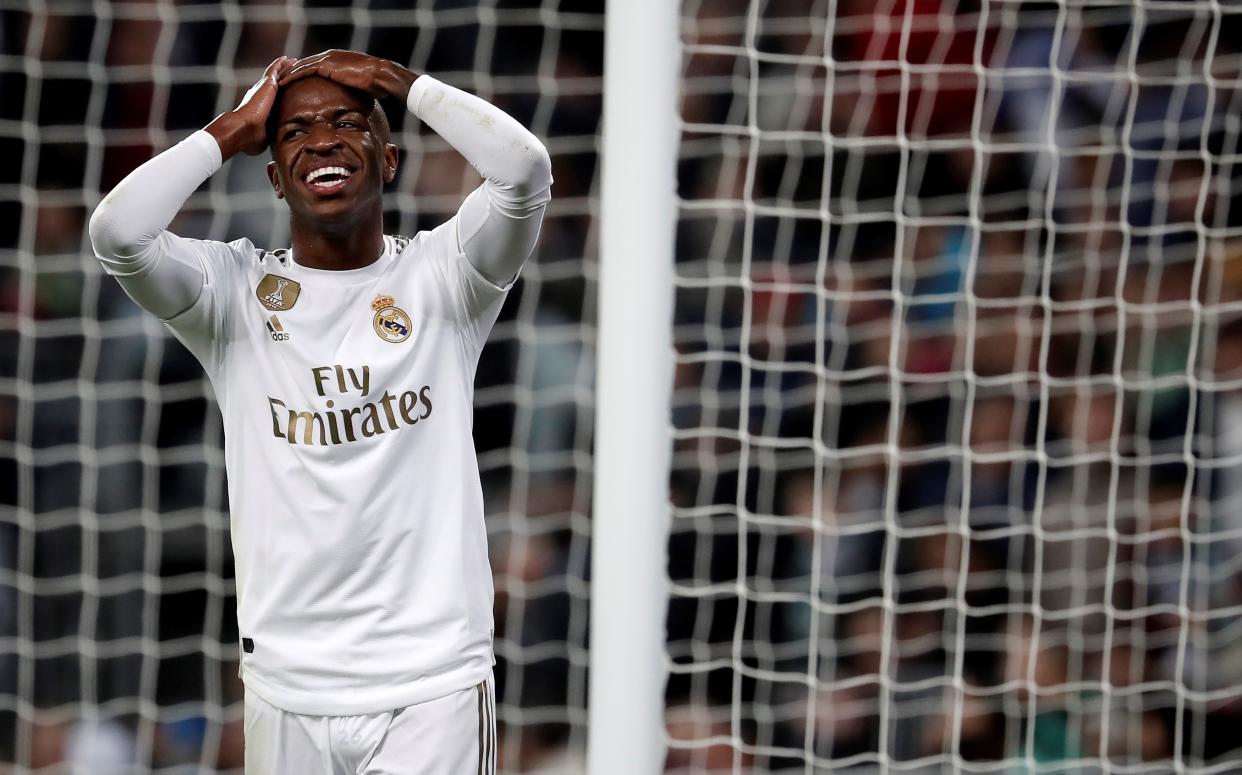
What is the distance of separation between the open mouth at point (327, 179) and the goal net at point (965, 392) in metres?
1.50

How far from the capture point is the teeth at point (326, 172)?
1459mm

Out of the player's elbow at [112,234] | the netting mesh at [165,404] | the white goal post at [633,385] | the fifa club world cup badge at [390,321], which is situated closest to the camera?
the player's elbow at [112,234]

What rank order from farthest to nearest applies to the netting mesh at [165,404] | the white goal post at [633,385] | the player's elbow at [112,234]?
the netting mesh at [165,404], the white goal post at [633,385], the player's elbow at [112,234]

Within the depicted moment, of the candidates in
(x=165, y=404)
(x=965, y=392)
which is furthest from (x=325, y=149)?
(x=965, y=392)

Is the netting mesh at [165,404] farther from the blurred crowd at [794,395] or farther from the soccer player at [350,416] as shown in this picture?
the soccer player at [350,416]

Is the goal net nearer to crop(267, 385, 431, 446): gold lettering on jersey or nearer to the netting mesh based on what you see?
the netting mesh

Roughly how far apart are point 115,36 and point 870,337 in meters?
1.70

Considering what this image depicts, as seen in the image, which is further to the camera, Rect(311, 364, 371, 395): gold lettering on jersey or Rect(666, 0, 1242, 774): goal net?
Rect(666, 0, 1242, 774): goal net

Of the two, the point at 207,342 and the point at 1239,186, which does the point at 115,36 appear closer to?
the point at 207,342

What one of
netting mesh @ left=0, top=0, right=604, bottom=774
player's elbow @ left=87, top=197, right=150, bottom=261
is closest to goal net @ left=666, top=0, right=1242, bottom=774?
netting mesh @ left=0, top=0, right=604, bottom=774

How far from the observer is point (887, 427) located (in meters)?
3.00

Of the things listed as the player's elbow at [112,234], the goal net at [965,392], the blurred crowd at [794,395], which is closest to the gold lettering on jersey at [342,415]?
the player's elbow at [112,234]

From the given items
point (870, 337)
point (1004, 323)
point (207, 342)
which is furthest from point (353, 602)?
point (1004, 323)

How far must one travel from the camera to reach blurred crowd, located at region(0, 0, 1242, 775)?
2834 millimetres
